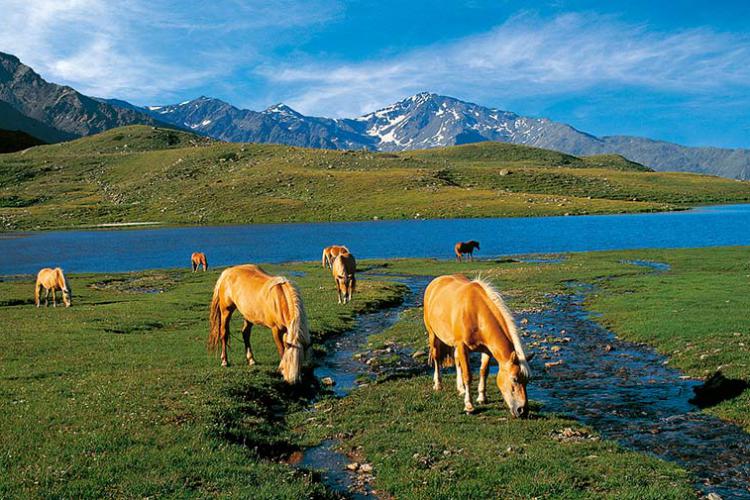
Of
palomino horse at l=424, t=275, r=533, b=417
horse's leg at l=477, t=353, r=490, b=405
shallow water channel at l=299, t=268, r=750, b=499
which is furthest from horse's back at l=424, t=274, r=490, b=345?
shallow water channel at l=299, t=268, r=750, b=499

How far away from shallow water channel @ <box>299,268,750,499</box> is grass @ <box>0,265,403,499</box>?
1.76m

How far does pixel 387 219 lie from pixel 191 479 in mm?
128312

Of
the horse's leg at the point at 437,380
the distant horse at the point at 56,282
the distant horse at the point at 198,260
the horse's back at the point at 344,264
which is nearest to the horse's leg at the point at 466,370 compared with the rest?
the horse's leg at the point at 437,380

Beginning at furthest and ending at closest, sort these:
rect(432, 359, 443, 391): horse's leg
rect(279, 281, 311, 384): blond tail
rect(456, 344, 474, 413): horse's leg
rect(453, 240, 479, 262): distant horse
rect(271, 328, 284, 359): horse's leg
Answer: rect(453, 240, 479, 262): distant horse → rect(271, 328, 284, 359): horse's leg → rect(432, 359, 443, 391): horse's leg → rect(279, 281, 311, 384): blond tail → rect(456, 344, 474, 413): horse's leg

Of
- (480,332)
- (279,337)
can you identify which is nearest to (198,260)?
(279,337)

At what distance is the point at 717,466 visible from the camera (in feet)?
36.3

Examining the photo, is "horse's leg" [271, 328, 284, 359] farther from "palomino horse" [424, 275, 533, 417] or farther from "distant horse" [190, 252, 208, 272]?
"distant horse" [190, 252, 208, 272]

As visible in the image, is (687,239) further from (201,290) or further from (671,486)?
(671,486)

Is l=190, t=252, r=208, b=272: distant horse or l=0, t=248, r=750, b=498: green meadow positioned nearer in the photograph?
l=0, t=248, r=750, b=498: green meadow

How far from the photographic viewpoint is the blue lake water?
72375 millimetres

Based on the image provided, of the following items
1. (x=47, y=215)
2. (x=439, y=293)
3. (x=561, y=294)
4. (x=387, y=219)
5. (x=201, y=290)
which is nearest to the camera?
(x=439, y=293)

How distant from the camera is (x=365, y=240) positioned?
91125 mm

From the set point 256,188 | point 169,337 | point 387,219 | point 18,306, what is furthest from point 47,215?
point 169,337

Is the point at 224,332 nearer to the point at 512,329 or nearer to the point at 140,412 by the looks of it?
the point at 140,412
